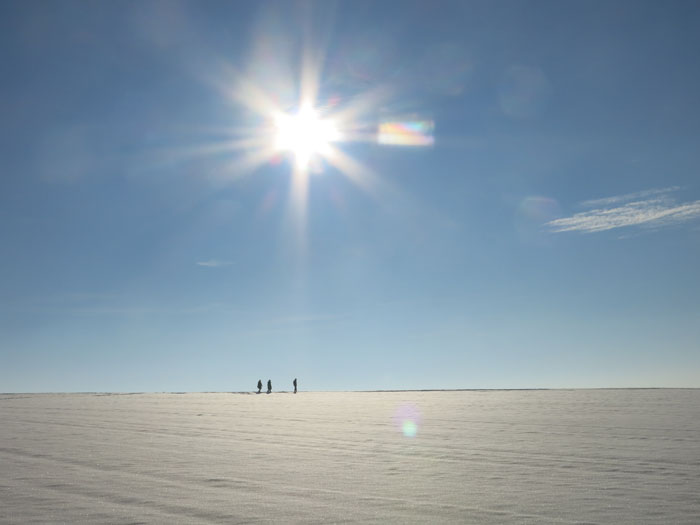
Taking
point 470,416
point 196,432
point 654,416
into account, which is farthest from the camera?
point 470,416

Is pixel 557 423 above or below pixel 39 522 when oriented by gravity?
above

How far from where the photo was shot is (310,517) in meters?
7.42

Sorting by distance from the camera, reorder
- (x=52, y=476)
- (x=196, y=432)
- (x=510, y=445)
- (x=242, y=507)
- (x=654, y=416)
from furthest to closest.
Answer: (x=654, y=416) → (x=196, y=432) → (x=510, y=445) → (x=52, y=476) → (x=242, y=507)

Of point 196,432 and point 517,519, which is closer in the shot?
Answer: point 517,519

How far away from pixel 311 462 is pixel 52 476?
194 inches

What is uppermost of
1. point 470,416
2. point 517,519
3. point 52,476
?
A: point 470,416

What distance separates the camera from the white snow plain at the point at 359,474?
24.9ft

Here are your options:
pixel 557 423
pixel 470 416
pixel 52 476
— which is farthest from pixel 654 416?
pixel 52 476

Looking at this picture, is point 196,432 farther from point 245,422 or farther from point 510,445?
point 510,445

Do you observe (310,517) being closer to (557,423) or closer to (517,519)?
(517,519)

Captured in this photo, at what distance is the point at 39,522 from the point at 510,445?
428 inches

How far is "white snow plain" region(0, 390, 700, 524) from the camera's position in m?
7.60

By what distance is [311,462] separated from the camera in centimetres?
1210

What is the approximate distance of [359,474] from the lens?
10.6 metres
